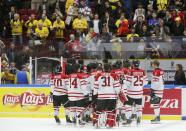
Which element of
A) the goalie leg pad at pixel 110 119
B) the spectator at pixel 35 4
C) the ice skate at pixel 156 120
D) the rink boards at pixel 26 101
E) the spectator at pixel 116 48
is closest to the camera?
the goalie leg pad at pixel 110 119

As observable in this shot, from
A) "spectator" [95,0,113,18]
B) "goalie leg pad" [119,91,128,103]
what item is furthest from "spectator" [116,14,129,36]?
"goalie leg pad" [119,91,128,103]

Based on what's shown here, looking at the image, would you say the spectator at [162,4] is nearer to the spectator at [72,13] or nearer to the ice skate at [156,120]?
the spectator at [72,13]

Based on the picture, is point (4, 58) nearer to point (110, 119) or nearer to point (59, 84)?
point (59, 84)

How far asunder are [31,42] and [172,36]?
Answer: 4.14 m

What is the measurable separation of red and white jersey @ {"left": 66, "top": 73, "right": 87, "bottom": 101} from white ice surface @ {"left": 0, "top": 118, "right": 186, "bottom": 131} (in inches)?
27.9

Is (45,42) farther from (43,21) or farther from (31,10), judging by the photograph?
(31,10)

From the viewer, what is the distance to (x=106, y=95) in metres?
15.2

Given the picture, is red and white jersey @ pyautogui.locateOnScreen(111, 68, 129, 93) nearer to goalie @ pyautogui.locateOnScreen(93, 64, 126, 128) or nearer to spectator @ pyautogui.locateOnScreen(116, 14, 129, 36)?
goalie @ pyautogui.locateOnScreen(93, 64, 126, 128)

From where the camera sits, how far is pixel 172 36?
18828 mm

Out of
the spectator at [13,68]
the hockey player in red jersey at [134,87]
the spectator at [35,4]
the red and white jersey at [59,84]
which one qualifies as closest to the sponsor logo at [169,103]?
the hockey player in red jersey at [134,87]

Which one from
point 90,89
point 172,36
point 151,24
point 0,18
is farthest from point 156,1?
point 90,89

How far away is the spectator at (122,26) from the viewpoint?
2085 cm

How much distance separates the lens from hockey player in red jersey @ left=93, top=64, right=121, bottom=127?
15234 mm

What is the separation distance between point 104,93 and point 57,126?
150 centimetres
